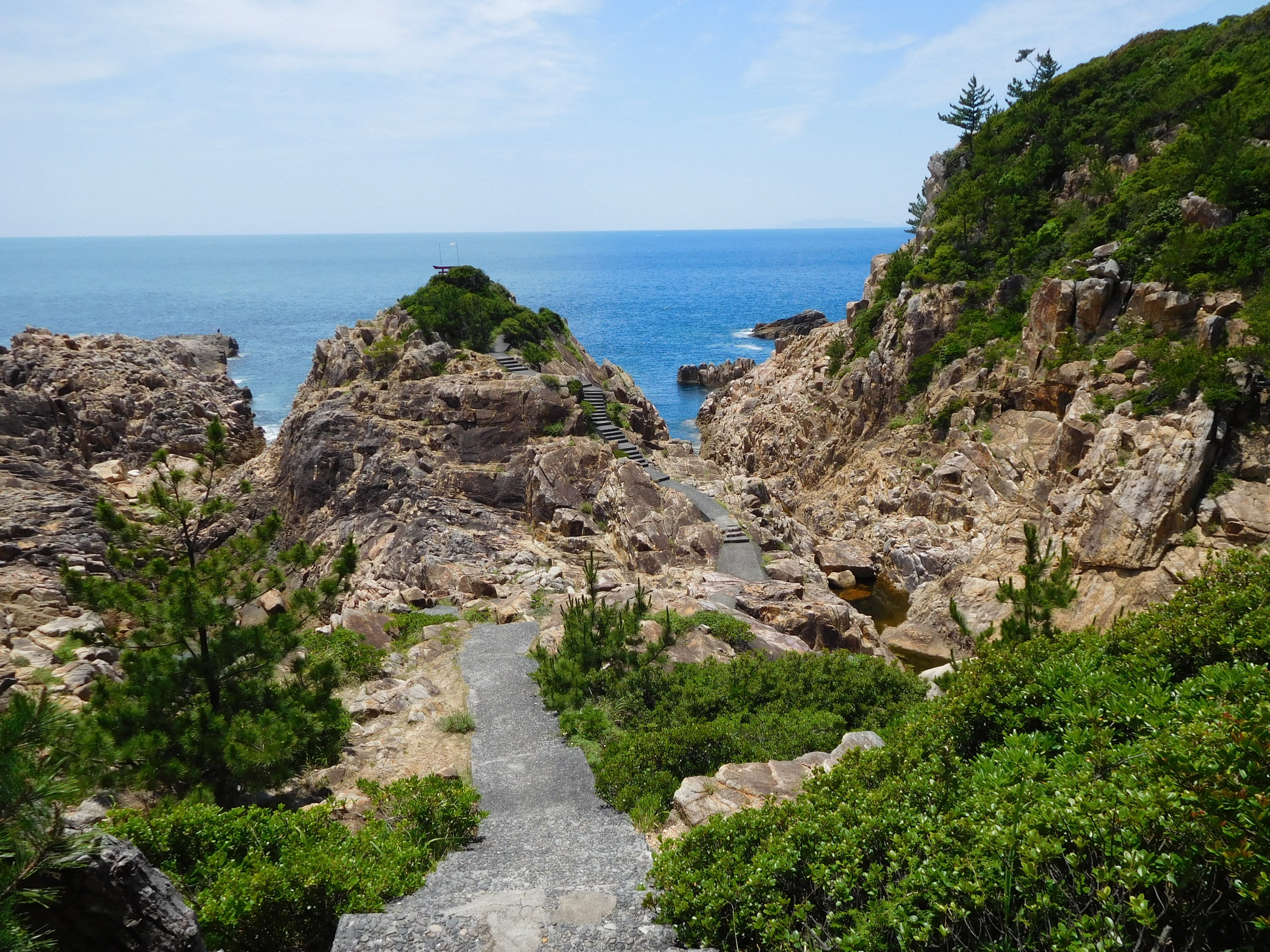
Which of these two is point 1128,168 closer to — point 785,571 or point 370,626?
point 785,571

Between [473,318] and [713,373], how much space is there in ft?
127

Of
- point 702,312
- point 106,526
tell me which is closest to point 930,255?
point 106,526

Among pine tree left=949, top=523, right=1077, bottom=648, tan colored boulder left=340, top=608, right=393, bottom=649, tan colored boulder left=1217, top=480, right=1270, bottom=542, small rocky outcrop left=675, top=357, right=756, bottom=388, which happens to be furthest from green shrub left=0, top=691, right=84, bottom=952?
small rocky outcrop left=675, top=357, right=756, bottom=388

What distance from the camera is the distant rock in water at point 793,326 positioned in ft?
295

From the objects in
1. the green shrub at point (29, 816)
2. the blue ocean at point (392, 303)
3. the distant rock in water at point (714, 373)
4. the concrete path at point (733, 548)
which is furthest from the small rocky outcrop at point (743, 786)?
the distant rock in water at point (714, 373)

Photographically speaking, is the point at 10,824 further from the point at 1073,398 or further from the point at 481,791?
the point at 1073,398

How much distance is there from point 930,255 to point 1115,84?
1376 centimetres

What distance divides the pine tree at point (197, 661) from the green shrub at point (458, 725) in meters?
3.39

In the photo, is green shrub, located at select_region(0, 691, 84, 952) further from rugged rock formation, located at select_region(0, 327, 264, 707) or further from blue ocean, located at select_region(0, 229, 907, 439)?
blue ocean, located at select_region(0, 229, 907, 439)

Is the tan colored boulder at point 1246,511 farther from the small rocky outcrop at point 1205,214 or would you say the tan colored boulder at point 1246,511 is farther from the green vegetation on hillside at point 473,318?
the green vegetation on hillside at point 473,318

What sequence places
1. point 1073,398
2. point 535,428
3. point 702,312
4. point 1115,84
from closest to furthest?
point 1073,398 < point 535,428 < point 1115,84 < point 702,312

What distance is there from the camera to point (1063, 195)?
1542 inches

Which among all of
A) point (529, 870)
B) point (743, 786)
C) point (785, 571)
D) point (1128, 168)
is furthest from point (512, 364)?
point (1128, 168)

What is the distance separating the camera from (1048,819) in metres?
6.40
